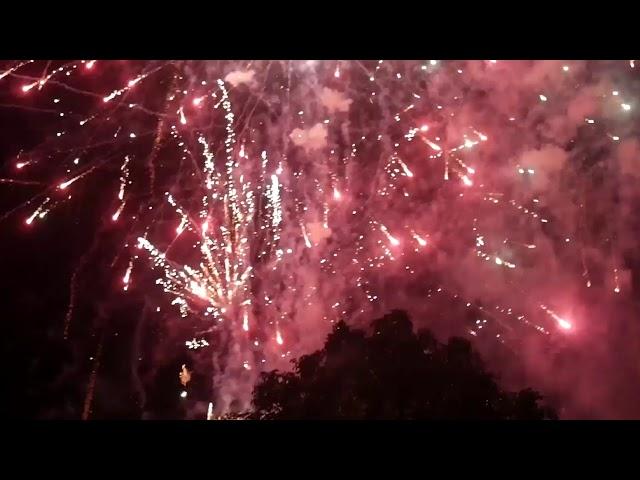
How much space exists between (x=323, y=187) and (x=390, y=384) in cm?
405

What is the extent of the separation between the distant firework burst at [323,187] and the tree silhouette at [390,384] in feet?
6.75

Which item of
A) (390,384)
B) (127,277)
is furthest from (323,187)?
(390,384)

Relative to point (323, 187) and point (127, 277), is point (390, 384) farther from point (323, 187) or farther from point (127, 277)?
point (127, 277)

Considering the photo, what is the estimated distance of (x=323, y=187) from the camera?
28.8ft

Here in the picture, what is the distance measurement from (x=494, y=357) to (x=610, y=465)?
5.08 meters

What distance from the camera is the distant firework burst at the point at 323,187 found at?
808 centimetres

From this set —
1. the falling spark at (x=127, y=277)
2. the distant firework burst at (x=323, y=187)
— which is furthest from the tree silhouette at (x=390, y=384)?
the falling spark at (x=127, y=277)

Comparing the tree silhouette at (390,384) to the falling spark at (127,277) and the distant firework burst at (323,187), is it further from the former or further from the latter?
the falling spark at (127,277)

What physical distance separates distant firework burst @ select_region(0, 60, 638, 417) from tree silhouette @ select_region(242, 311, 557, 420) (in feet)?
6.75

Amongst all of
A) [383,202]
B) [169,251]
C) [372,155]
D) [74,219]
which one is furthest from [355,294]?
[74,219]

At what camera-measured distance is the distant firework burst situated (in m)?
8.08

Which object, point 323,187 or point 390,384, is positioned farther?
point 323,187

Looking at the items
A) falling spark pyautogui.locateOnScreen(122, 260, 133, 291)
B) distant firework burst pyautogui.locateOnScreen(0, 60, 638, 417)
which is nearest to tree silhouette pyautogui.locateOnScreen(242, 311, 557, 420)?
distant firework burst pyautogui.locateOnScreen(0, 60, 638, 417)
